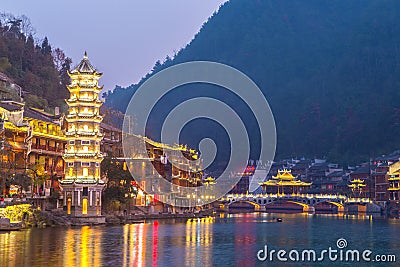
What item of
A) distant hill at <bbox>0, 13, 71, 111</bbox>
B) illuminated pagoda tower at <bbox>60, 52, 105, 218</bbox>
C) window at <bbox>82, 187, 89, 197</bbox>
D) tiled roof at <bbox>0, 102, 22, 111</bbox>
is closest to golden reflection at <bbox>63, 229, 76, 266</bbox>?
illuminated pagoda tower at <bbox>60, 52, 105, 218</bbox>

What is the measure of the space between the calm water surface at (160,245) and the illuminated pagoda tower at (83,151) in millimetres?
7059

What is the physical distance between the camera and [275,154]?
199125 millimetres

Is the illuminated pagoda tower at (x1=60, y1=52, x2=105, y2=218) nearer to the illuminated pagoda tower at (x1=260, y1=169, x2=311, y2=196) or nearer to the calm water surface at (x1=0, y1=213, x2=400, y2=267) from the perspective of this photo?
the calm water surface at (x1=0, y1=213, x2=400, y2=267)

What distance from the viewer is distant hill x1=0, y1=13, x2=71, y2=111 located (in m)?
105

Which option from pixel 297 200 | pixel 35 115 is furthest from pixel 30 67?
pixel 297 200

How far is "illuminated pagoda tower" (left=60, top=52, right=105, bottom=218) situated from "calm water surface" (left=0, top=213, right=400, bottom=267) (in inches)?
278

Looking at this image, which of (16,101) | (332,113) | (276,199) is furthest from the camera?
(332,113)

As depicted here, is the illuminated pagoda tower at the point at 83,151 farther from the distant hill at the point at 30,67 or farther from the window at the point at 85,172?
the distant hill at the point at 30,67

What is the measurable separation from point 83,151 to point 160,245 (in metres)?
26.9

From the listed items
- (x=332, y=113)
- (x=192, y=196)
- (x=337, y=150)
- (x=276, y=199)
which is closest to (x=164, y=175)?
(x=192, y=196)

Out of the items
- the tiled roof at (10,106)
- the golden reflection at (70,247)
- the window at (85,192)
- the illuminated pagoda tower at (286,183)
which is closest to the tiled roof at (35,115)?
the tiled roof at (10,106)

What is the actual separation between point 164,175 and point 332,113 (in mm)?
98544

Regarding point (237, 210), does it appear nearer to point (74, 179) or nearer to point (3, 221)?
point (74, 179)

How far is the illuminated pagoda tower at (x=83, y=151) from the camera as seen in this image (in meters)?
73.5
